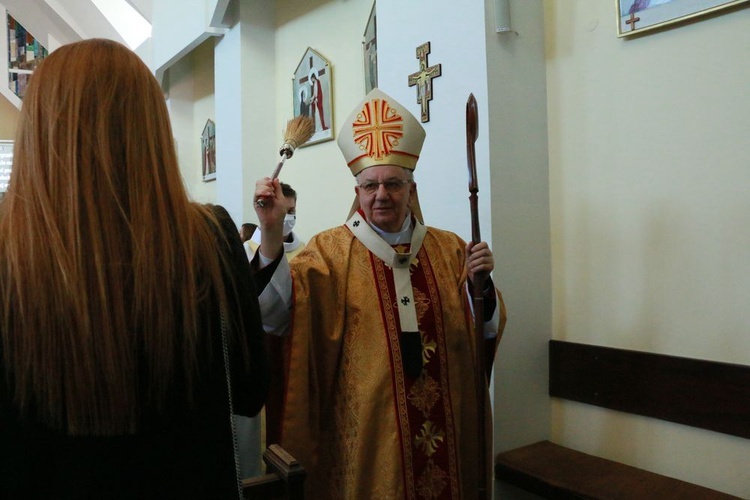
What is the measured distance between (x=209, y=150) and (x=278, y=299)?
6.45 metres

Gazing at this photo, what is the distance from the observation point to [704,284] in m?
2.35

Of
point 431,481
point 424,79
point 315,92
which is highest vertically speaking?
point 315,92

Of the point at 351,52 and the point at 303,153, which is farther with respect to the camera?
the point at 303,153

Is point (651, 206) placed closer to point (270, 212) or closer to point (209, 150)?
point (270, 212)

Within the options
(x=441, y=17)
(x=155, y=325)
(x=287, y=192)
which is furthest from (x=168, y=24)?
(x=155, y=325)

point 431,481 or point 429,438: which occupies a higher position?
point 429,438

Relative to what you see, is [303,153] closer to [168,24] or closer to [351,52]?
[351,52]

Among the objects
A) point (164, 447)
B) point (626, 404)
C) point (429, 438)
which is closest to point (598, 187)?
point (626, 404)

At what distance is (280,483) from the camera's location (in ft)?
5.29

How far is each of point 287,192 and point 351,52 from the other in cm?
153

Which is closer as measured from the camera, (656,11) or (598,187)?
(656,11)

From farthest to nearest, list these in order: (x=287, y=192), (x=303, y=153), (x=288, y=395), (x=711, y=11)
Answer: (x=303, y=153), (x=287, y=192), (x=711, y=11), (x=288, y=395)

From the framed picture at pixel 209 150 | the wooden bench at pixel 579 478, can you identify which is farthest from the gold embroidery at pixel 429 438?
the framed picture at pixel 209 150

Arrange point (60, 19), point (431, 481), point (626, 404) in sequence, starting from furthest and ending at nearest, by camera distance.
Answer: point (60, 19)
point (626, 404)
point (431, 481)
